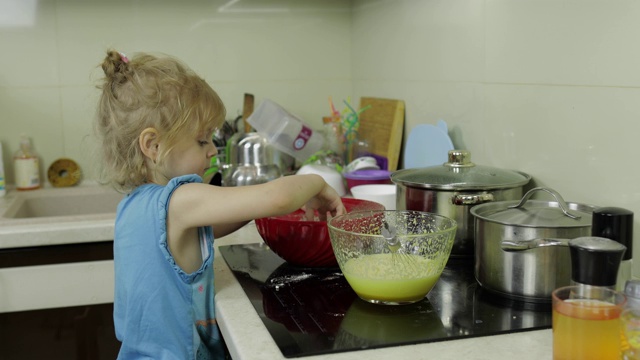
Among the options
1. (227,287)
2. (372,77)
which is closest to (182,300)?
(227,287)

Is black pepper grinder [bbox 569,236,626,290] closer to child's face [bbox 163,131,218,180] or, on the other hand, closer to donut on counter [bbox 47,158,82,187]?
child's face [bbox 163,131,218,180]

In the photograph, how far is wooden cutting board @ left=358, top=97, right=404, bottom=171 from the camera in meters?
2.04

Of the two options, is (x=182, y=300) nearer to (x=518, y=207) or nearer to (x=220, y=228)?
(x=220, y=228)

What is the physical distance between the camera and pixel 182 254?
49.0 inches

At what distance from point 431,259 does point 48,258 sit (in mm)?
→ 1043

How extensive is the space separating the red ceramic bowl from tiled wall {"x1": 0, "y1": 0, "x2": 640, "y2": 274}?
0.44 meters

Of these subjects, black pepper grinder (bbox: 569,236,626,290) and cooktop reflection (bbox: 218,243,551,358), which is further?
cooktop reflection (bbox: 218,243,551,358)

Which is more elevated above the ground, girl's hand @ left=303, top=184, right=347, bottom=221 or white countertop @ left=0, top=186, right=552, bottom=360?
girl's hand @ left=303, top=184, right=347, bottom=221

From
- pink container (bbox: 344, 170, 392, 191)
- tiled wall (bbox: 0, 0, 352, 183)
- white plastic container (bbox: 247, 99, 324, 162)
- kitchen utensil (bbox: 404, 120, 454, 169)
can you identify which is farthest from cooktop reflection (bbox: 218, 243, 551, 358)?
tiled wall (bbox: 0, 0, 352, 183)

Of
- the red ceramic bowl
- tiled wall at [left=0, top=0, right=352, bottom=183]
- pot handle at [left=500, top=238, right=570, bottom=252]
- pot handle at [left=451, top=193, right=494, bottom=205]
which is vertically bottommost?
the red ceramic bowl

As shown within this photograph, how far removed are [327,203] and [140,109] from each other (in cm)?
37

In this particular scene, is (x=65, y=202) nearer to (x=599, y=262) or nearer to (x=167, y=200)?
(x=167, y=200)

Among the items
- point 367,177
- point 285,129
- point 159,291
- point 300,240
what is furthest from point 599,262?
point 285,129

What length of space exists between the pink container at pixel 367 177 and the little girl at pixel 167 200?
548 mm
